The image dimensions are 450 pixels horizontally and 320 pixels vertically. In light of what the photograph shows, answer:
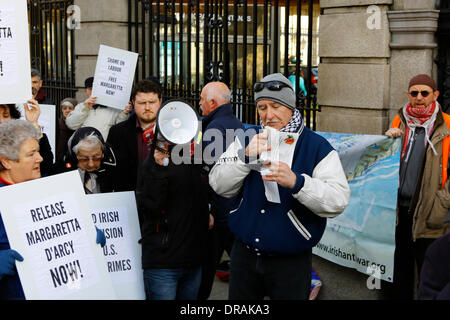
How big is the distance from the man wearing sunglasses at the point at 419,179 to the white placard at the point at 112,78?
10.1ft

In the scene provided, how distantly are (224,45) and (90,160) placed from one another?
381cm

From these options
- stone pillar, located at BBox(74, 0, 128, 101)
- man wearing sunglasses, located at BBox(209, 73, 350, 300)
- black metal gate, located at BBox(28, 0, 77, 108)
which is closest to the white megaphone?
man wearing sunglasses, located at BBox(209, 73, 350, 300)

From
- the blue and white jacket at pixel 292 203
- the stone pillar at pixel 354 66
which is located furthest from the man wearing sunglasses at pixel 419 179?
the blue and white jacket at pixel 292 203

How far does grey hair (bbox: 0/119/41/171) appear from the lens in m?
3.60

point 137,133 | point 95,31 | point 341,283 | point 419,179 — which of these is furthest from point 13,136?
point 95,31

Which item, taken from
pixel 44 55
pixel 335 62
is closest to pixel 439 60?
pixel 335 62

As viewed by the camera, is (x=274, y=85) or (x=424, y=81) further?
(x=424, y=81)

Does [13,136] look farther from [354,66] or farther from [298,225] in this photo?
[354,66]

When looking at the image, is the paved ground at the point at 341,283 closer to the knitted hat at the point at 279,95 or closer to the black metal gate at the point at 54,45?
the knitted hat at the point at 279,95

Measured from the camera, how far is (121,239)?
14.9 ft

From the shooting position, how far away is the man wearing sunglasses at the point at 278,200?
3.68 metres

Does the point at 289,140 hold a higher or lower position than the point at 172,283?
higher

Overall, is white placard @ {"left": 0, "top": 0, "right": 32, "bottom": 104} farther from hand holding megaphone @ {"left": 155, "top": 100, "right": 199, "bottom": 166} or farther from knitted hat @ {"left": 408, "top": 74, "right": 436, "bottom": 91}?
knitted hat @ {"left": 408, "top": 74, "right": 436, "bottom": 91}
